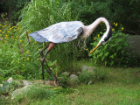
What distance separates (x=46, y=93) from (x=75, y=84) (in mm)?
1157

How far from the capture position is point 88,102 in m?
3.48

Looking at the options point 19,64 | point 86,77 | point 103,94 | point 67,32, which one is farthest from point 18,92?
point 86,77

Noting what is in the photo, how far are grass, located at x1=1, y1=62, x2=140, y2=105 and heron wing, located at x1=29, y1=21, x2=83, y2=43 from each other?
1.23 meters

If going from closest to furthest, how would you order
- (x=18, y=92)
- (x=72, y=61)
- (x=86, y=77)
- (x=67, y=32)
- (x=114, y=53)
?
(x=18, y=92) → (x=67, y=32) → (x=86, y=77) → (x=72, y=61) → (x=114, y=53)

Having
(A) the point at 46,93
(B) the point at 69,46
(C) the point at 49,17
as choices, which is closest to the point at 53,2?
(C) the point at 49,17

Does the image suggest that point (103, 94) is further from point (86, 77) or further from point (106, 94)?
point (86, 77)

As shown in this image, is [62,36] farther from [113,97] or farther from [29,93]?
[113,97]

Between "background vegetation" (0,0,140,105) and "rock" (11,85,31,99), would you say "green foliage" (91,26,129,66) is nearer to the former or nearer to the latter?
"background vegetation" (0,0,140,105)

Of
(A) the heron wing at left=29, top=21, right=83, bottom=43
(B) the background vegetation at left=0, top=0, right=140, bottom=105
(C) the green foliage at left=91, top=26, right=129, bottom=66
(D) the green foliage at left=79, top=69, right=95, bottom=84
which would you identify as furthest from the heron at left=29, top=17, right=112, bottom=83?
(C) the green foliage at left=91, top=26, right=129, bottom=66

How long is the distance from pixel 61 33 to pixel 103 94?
1658 millimetres

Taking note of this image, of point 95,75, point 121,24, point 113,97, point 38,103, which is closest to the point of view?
point 38,103

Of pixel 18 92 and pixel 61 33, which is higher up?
pixel 61 33

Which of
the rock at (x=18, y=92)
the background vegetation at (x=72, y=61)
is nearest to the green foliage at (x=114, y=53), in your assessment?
the background vegetation at (x=72, y=61)

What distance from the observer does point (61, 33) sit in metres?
3.90
